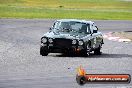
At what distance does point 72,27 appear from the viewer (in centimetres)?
2409

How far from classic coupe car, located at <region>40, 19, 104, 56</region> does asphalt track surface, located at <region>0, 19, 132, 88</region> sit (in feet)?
1.08

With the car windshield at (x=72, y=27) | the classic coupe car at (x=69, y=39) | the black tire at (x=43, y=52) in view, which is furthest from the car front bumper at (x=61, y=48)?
the car windshield at (x=72, y=27)

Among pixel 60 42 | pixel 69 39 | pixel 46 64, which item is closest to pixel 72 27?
pixel 69 39

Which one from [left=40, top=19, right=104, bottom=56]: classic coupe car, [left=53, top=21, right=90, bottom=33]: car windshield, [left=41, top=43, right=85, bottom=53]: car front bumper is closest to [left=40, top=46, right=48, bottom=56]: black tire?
[left=40, top=19, right=104, bottom=56]: classic coupe car

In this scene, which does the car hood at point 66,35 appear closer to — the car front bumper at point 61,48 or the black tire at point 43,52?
the car front bumper at point 61,48

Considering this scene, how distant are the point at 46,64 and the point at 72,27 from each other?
4172 millimetres

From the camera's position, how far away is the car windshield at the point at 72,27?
2397 centimetres

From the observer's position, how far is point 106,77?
11.4m

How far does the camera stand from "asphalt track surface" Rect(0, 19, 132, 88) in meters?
15.2

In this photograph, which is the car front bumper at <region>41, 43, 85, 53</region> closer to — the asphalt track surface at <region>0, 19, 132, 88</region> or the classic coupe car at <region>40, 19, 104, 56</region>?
the classic coupe car at <region>40, 19, 104, 56</region>

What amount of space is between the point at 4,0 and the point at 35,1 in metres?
5.17

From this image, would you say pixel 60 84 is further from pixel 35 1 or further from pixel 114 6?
pixel 35 1

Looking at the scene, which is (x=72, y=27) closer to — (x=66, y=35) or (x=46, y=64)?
(x=66, y=35)

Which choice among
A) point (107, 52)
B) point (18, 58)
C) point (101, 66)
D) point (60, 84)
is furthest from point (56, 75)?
point (107, 52)
